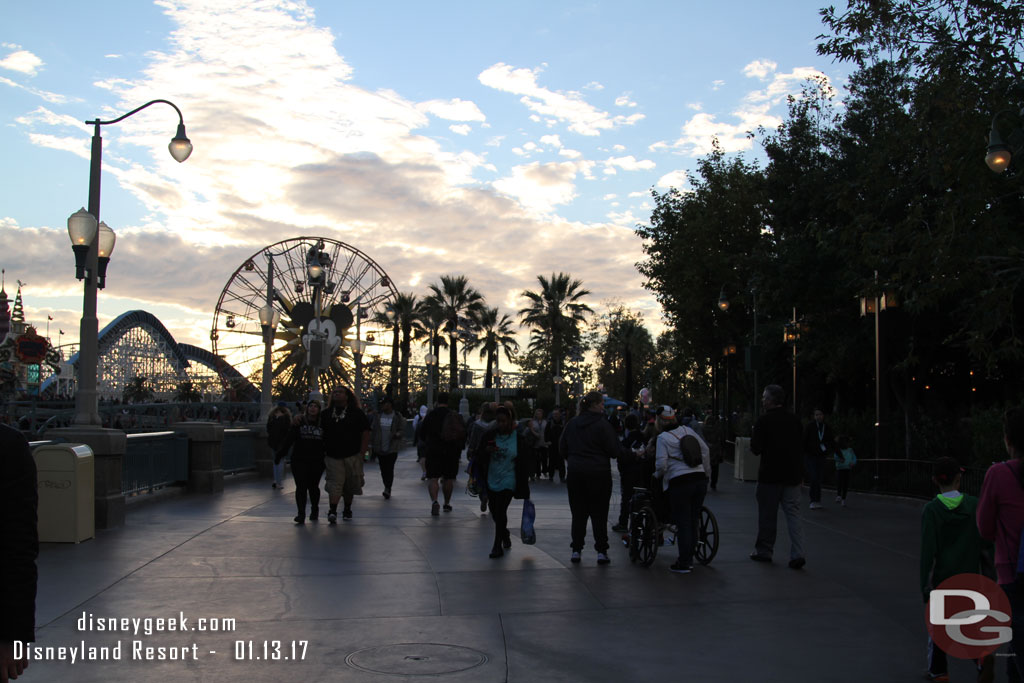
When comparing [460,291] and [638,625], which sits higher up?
[460,291]

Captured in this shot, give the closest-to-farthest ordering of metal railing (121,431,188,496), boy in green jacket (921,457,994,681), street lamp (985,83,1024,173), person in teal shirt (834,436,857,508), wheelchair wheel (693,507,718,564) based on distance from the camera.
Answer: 1. boy in green jacket (921,457,994,681)
2. wheelchair wheel (693,507,718,564)
3. street lamp (985,83,1024,173)
4. metal railing (121,431,188,496)
5. person in teal shirt (834,436,857,508)

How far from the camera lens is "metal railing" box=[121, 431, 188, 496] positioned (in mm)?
14859

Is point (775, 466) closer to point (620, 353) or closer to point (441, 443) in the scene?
point (441, 443)

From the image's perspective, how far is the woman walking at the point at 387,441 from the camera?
18.2 metres

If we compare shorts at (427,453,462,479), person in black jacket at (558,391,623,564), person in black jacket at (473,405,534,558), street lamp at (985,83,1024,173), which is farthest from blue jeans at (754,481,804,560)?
shorts at (427,453,462,479)

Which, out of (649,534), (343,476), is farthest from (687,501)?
(343,476)

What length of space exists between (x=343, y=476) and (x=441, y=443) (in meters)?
1.95

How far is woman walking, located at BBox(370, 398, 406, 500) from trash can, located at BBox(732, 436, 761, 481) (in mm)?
10841

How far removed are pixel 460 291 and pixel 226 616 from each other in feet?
214

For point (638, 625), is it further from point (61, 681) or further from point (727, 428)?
point (727, 428)

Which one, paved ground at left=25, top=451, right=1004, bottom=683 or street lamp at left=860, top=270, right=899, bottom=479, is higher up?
street lamp at left=860, top=270, right=899, bottom=479

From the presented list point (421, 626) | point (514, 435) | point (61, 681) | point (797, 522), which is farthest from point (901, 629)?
point (61, 681)

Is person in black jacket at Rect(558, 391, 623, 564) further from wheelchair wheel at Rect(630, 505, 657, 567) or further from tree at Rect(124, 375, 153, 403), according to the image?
tree at Rect(124, 375, 153, 403)

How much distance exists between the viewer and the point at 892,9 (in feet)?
53.5
